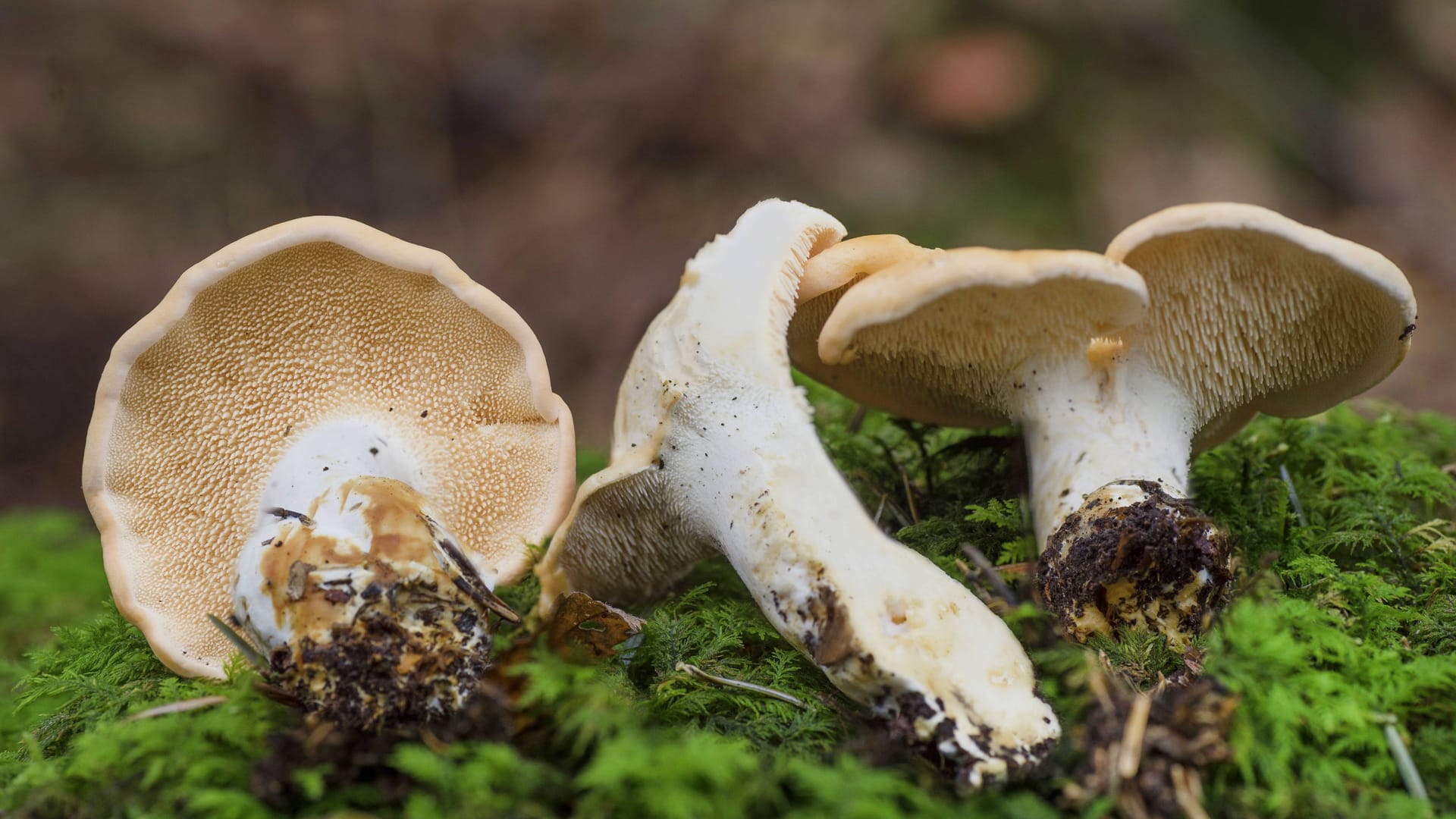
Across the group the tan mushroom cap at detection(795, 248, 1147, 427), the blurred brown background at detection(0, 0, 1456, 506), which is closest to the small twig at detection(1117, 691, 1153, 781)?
the tan mushroom cap at detection(795, 248, 1147, 427)

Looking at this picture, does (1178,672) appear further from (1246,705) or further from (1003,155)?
(1003,155)

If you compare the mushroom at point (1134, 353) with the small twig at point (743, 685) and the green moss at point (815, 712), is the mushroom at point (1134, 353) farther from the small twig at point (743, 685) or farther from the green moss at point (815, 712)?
the small twig at point (743, 685)

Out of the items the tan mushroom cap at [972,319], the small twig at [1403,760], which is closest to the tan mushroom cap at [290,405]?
the tan mushroom cap at [972,319]

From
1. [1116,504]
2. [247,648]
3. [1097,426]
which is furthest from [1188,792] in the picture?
[247,648]

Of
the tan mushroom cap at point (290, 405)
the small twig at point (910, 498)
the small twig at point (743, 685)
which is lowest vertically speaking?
the small twig at point (910, 498)

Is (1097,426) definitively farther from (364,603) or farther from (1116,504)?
(364,603)

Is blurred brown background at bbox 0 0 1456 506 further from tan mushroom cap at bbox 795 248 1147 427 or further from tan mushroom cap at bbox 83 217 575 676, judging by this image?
tan mushroom cap at bbox 795 248 1147 427

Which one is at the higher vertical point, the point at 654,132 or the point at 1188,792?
the point at 654,132
